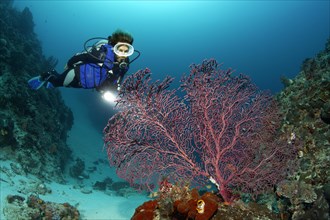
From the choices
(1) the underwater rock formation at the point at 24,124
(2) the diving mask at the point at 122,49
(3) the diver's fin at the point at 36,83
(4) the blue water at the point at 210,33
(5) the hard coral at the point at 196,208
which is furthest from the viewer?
(4) the blue water at the point at 210,33

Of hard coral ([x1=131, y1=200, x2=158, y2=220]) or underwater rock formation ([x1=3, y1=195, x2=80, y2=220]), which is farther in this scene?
underwater rock formation ([x1=3, y1=195, x2=80, y2=220])

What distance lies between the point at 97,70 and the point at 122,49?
82cm

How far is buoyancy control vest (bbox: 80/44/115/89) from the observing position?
536cm

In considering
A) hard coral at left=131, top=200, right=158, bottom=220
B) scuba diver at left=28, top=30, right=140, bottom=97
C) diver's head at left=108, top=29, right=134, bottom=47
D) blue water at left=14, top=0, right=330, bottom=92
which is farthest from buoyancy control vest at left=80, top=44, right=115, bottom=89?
blue water at left=14, top=0, right=330, bottom=92

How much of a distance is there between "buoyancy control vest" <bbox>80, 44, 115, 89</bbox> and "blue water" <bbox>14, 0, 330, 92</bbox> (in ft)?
336

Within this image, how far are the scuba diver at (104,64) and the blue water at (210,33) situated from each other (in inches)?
4030

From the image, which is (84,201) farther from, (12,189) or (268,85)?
(268,85)

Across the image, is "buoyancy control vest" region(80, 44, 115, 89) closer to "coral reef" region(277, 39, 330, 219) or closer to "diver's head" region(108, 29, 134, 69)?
"diver's head" region(108, 29, 134, 69)

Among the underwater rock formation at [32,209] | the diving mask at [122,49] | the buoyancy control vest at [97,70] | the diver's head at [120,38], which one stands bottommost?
the underwater rock formation at [32,209]

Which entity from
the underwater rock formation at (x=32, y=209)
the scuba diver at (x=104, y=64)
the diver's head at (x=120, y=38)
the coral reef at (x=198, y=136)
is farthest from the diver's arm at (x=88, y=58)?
the underwater rock formation at (x=32, y=209)

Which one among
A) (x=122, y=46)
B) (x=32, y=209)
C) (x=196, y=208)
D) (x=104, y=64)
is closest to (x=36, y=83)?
(x=104, y=64)

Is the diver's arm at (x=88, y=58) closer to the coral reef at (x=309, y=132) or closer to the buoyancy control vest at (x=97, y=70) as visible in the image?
the buoyancy control vest at (x=97, y=70)

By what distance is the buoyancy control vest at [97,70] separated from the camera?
536 cm

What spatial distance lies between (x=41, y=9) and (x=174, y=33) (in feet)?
199
